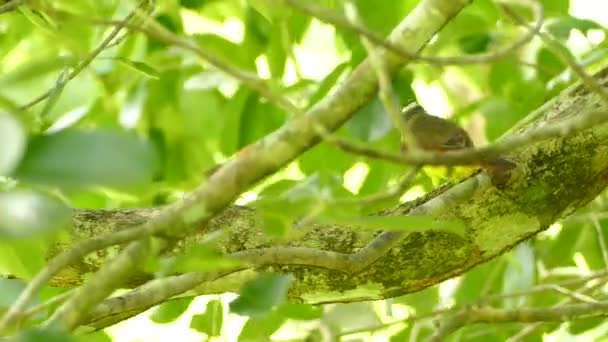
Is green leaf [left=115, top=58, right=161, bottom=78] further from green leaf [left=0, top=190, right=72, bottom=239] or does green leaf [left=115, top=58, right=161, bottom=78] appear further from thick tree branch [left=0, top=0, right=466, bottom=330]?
green leaf [left=0, top=190, right=72, bottom=239]

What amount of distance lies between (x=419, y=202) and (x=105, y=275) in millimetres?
619

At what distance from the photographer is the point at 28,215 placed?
55 centimetres


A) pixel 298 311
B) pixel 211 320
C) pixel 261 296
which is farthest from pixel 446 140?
pixel 261 296

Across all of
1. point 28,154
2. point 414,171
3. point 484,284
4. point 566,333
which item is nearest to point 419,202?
point 414,171

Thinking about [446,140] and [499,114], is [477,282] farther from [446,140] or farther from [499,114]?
[446,140]

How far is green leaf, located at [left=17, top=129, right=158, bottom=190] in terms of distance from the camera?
0.51 meters

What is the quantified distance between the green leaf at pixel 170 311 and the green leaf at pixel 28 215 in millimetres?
865

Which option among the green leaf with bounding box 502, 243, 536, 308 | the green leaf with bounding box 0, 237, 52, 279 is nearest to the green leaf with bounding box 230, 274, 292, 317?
the green leaf with bounding box 0, 237, 52, 279

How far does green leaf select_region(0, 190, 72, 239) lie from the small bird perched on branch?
698 millimetres

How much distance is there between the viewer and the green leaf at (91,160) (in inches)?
20.1

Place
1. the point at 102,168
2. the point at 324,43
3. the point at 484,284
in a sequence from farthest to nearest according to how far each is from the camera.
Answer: the point at 324,43 < the point at 484,284 < the point at 102,168

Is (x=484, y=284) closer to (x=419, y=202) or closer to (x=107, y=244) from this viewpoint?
(x=419, y=202)

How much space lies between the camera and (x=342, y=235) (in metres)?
1.27

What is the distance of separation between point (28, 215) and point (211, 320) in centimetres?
83
